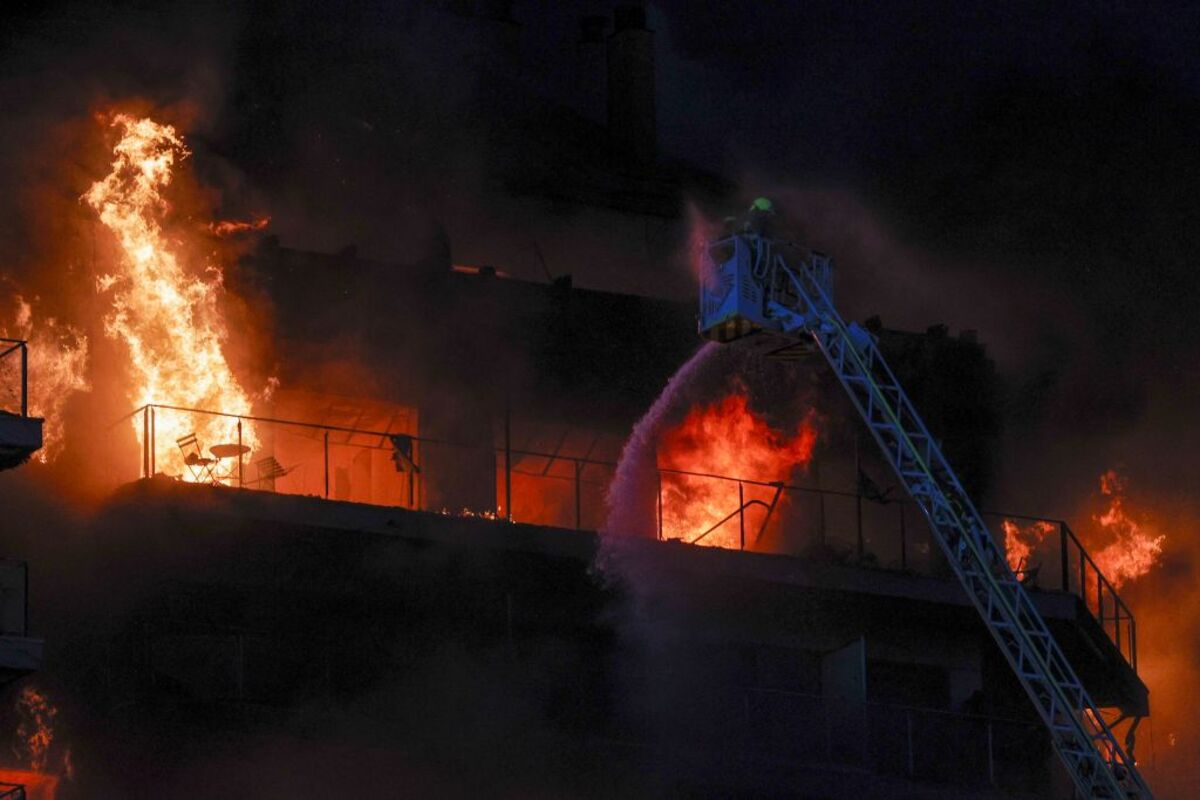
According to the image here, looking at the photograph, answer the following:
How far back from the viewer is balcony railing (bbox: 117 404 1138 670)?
34438 millimetres

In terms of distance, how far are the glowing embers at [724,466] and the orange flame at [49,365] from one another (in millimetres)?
8985

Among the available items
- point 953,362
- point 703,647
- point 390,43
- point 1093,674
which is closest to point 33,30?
point 390,43

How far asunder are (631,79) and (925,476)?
435 inches

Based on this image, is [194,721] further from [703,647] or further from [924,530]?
[924,530]

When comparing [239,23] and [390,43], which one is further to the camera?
[390,43]

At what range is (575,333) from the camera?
3759 cm

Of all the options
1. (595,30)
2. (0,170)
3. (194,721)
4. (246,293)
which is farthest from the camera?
(595,30)

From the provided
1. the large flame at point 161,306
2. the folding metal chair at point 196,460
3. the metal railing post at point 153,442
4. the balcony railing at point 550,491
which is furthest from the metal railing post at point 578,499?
the metal railing post at point 153,442

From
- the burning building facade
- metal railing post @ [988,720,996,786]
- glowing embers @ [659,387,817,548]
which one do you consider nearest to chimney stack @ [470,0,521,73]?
the burning building facade

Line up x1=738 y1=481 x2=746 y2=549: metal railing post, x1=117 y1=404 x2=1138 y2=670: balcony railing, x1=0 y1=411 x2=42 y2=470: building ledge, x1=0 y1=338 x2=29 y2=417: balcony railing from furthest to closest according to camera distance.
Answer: x1=738 y1=481 x2=746 y2=549: metal railing post < x1=117 y1=404 x2=1138 y2=670: balcony railing < x1=0 y1=338 x2=29 y2=417: balcony railing < x1=0 y1=411 x2=42 y2=470: building ledge

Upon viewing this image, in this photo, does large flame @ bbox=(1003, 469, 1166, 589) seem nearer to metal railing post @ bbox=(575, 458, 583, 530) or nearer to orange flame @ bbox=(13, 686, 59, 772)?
metal railing post @ bbox=(575, 458, 583, 530)

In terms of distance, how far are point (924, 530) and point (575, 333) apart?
266 inches

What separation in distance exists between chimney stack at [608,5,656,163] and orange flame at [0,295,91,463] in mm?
13048

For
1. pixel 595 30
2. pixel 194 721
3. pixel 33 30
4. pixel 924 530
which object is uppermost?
pixel 595 30
